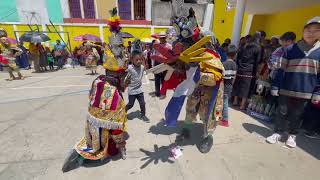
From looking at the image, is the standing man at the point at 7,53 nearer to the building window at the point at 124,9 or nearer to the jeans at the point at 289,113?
the jeans at the point at 289,113

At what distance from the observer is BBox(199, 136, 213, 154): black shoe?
2.98 metres

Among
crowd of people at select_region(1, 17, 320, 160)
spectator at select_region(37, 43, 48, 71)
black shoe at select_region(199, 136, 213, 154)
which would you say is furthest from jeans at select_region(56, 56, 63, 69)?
black shoe at select_region(199, 136, 213, 154)

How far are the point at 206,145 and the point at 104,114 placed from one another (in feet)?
5.36

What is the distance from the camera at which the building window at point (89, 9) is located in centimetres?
1547

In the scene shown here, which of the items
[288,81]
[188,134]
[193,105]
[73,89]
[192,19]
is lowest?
[73,89]

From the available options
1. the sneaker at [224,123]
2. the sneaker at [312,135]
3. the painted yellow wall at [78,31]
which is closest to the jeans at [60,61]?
the painted yellow wall at [78,31]

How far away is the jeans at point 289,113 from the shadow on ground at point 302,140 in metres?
0.24

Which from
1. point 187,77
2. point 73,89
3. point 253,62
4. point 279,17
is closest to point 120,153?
point 187,77

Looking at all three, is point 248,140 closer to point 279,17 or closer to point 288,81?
point 288,81

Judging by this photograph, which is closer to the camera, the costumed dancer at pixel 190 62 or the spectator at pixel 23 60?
the costumed dancer at pixel 190 62

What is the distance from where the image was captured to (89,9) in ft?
51.4

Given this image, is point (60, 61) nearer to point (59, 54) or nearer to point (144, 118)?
point (59, 54)

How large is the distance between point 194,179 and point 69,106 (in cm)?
369

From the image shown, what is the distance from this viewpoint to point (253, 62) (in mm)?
4320
